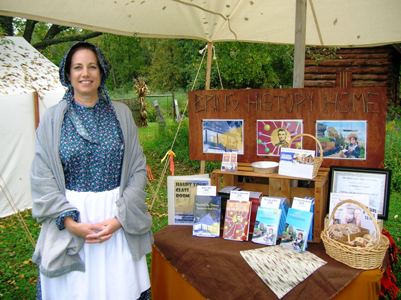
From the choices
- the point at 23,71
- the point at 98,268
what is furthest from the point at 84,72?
the point at 23,71

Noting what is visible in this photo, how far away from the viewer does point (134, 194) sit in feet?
6.04

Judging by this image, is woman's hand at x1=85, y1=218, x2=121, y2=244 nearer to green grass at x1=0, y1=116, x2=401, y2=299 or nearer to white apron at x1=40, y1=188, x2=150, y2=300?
white apron at x1=40, y1=188, x2=150, y2=300

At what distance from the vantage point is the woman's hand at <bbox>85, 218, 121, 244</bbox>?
1.74m

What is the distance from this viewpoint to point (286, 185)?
7.13ft

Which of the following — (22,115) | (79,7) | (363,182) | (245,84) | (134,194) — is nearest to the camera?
(134,194)

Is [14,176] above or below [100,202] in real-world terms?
below

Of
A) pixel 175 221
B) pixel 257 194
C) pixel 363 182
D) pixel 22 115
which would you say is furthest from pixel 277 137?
pixel 22 115

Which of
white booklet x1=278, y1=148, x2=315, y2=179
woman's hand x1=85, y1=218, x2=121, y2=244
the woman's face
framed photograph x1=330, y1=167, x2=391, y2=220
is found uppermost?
the woman's face

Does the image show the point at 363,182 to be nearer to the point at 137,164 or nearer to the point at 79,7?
the point at 137,164

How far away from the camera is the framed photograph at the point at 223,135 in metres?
2.37

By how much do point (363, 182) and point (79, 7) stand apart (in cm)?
211

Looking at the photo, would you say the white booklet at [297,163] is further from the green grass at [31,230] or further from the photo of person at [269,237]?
the green grass at [31,230]

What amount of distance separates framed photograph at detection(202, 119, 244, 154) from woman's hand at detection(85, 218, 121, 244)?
877mm

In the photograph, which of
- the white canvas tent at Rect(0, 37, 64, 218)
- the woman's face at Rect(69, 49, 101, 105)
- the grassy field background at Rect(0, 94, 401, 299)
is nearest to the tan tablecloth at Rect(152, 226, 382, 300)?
the woman's face at Rect(69, 49, 101, 105)
